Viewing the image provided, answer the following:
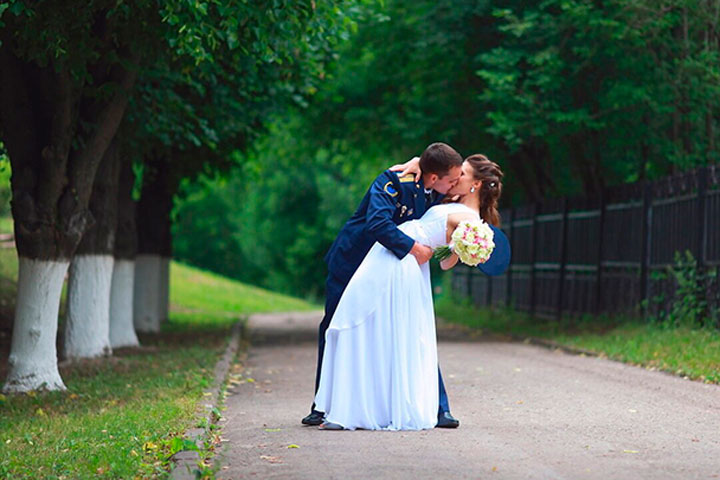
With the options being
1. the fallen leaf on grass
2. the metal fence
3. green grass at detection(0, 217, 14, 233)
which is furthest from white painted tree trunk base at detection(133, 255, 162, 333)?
green grass at detection(0, 217, 14, 233)

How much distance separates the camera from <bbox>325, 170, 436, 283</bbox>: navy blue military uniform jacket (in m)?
8.65

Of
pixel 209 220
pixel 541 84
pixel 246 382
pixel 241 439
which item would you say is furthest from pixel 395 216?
pixel 209 220

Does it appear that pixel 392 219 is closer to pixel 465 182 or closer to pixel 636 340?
pixel 465 182

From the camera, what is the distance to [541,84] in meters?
19.8

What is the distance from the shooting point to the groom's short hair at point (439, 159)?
336 inches

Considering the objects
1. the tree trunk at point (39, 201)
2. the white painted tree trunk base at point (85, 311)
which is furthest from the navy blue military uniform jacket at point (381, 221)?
the white painted tree trunk base at point (85, 311)

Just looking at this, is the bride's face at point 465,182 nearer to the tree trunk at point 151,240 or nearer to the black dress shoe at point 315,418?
the black dress shoe at point 315,418

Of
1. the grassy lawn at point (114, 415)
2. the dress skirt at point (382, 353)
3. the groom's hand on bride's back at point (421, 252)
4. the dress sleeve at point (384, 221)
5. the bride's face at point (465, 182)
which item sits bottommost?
the grassy lawn at point (114, 415)

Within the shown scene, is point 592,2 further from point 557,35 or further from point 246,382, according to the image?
point 246,382

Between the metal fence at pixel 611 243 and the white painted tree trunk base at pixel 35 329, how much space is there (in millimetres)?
9050

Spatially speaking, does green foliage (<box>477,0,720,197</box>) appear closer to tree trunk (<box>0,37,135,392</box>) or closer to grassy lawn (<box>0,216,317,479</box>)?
grassy lawn (<box>0,216,317,479</box>)

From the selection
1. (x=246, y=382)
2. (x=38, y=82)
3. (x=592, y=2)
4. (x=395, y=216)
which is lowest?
(x=246, y=382)

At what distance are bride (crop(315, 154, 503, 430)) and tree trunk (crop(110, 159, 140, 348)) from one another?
1075 cm

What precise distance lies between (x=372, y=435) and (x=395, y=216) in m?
1.65
